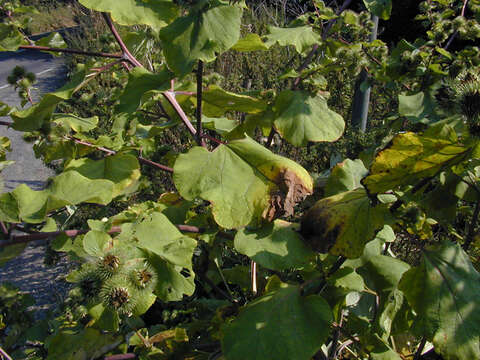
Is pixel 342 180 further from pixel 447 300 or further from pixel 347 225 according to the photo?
pixel 447 300

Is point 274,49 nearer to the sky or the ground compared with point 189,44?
nearer to the ground

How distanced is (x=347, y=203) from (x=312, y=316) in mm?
399

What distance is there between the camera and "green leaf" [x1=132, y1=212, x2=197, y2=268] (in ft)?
3.72

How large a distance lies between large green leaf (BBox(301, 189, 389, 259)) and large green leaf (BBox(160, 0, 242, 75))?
0.61m

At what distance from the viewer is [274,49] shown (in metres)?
7.63

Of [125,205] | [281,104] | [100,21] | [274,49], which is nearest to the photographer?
[281,104]

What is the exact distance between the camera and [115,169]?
1546mm

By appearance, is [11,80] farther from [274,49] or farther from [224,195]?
[274,49]

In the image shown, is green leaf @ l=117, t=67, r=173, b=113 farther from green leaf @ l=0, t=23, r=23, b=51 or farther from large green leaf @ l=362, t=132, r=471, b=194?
large green leaf @ l=362, t=132, r=471, b=194

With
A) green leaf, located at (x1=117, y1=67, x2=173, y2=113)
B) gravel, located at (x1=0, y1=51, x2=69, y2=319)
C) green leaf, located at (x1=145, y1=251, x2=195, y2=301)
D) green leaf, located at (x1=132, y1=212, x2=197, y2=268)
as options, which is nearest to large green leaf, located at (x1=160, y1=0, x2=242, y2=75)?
green leaf, located at (x1=117, y1=67, x2=173, y2=113)

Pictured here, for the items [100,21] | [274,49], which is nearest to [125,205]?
[274,49]

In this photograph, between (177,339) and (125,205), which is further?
(125,205)

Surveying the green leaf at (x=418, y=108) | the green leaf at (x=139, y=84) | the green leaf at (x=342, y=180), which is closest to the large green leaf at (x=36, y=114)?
the green leaf at (x=139, y=84)

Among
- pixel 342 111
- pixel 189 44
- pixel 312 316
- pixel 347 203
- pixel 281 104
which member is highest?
pixel 189 44
